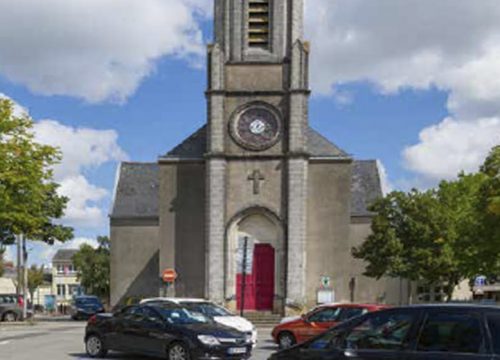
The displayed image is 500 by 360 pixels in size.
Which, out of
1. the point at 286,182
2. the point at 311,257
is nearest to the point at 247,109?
the point at 286,182

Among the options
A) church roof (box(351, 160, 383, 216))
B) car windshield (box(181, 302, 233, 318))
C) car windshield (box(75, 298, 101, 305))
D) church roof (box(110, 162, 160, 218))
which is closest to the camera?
car windshield (box(181, 302, 233, 318))

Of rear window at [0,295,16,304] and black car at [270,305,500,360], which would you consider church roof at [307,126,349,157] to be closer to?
rear window at [0,295,16,304]

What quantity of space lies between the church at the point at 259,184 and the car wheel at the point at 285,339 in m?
16.5

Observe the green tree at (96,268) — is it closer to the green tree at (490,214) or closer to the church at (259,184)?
A: the church at (259,184)

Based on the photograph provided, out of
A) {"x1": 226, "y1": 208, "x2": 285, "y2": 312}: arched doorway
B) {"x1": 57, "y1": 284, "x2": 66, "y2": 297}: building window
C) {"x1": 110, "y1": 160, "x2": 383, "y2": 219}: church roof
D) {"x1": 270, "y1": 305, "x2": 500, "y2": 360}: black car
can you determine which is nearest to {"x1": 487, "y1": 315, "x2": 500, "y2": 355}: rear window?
{"x1": 270, "y1": 305, "x2": 500, "y2": 360}: black car

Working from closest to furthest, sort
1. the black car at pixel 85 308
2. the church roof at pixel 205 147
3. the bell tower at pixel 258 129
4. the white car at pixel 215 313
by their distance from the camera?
1. the white car at pixel 215 313
2. the bell tower at pixel 258 129
3. the church roof at pixel 205 147
4. the black car at pixel 85 308

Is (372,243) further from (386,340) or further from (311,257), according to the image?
(386,340)

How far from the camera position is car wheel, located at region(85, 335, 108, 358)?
18.8 metres

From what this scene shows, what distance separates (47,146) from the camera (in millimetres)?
33250

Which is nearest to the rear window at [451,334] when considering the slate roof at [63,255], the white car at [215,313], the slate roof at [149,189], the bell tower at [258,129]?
the white car at [215,313]

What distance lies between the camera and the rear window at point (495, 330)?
27.9 ft

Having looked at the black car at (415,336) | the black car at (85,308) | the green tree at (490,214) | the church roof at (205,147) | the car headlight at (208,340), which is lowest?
the black car at (85,308)

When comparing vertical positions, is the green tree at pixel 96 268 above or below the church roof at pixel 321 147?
below

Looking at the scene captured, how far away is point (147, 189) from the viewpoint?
5141cm
